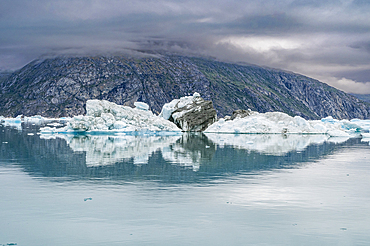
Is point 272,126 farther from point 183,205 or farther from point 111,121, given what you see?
point 183,205

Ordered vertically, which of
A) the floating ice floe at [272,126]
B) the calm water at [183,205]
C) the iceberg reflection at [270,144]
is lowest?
the calm water at [183,205]

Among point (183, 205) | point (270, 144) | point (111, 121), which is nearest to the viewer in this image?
point (183, 205)

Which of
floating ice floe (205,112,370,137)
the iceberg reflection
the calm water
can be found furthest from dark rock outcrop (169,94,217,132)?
the calm water

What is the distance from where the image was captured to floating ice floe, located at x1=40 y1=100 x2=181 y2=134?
65.3m

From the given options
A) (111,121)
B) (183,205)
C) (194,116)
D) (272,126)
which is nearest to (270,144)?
(272,126)

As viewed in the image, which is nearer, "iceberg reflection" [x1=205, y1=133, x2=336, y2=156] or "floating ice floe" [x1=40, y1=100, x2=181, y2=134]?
"iceberg reflection" [x1=205, y1=133, x2=336, y2=156]

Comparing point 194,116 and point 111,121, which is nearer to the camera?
point 111,121

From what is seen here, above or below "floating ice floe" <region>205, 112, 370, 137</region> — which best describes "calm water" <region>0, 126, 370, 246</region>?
below

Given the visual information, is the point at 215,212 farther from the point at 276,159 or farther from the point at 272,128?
the point at 272,128

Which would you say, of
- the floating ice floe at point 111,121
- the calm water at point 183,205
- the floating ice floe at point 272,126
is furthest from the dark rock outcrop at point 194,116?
the calm water at point 183,205

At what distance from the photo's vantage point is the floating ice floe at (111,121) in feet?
214

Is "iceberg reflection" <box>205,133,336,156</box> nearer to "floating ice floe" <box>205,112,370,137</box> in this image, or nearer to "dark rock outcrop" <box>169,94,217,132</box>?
"floating ice floe" <box>205,112,370,137</box>

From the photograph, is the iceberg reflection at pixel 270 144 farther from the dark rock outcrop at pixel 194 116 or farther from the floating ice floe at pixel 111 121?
the dark rock outcrop at pixel 194 116

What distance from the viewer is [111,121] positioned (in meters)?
67.1
